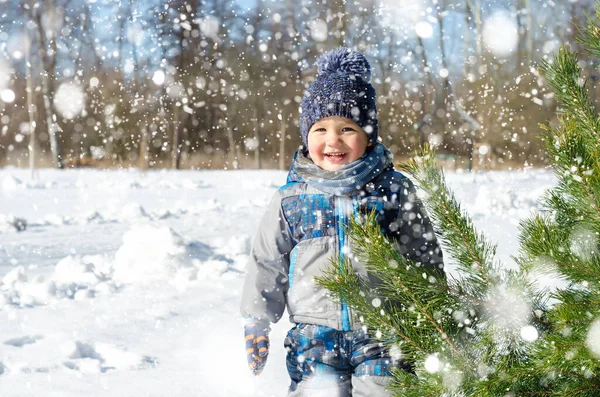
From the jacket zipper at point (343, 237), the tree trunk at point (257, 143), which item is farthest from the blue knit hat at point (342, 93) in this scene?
the tree trunk at point (257, 143)

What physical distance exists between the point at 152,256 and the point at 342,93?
355 centimetres

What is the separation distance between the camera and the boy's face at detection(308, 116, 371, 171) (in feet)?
7.11

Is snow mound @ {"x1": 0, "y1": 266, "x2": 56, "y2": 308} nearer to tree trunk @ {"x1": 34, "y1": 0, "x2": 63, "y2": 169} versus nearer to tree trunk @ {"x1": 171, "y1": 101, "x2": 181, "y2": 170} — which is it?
tree trunk @ {"x1": 34, "y1": 0, "x2": 63, "y2": 169}

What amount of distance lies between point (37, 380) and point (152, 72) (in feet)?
60.9

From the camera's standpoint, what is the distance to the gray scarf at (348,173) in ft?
6.81

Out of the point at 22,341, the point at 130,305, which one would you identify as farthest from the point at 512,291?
the point at 130,305

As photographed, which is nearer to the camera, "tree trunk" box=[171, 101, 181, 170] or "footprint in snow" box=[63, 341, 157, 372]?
"footprint in snow" box=[63, 341, 157, 372]

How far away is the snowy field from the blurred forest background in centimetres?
605

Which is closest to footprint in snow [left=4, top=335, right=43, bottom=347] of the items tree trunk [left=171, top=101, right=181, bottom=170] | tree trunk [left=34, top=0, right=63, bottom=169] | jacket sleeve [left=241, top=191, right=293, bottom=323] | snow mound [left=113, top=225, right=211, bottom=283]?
snow mound [left=113, top=225, right=211, bottom=283]

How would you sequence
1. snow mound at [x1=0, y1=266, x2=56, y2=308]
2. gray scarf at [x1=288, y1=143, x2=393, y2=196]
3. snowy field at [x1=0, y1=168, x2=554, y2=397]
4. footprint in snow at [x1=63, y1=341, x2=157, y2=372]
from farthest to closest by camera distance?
snow mound at [x1=0, y1=266, x2=56, y2=308]
footprint in snow at [x1=63, y1=341, x2=157, y2=372]
snowy field at [x1=0, y1=168, x2=554, y2=397]
gray scarf at [x1=288, y1=143, x2=393, y2=196]

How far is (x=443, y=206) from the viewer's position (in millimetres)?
1499

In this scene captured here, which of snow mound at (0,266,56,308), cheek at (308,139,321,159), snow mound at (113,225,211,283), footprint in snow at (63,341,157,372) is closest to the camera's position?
cheek at (308,139,321,159)

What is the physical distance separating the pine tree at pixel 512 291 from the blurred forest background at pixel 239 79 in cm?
1204

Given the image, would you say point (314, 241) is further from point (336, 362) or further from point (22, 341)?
point (22, 341)
